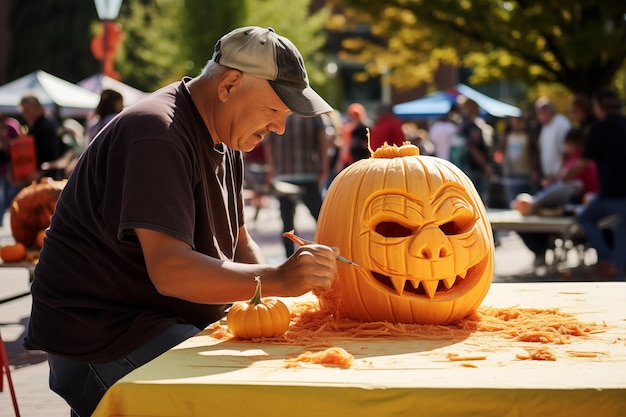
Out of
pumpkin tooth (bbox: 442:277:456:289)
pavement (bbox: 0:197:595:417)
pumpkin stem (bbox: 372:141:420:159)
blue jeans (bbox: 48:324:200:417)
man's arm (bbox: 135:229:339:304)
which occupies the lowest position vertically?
pavement (bbox: 0:197:595:417)

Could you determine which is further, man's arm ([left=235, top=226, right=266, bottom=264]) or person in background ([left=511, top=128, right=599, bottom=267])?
person in background ([left=511, top=128, right=599, bottom=267])

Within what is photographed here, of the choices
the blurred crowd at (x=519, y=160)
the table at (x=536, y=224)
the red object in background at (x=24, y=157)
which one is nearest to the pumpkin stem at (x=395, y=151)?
the blurred crowd at (x=519, y=160)

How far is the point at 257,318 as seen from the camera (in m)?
2.41

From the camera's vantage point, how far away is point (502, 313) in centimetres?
284

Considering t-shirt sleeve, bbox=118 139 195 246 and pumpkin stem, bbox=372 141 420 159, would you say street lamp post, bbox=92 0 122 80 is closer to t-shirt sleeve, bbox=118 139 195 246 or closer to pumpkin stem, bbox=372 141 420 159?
Answer: pumpkin stem, bbox=372 141 420 159

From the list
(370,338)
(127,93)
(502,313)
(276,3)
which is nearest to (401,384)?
(370,338)

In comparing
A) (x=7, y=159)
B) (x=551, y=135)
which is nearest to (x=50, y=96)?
(x=7, y=159)

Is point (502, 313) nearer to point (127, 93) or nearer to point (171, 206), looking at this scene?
point (171, 206)

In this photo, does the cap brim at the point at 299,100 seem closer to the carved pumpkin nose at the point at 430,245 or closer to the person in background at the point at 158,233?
the person in background at the point at 158,233

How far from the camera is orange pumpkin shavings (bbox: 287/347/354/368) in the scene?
2140 mm

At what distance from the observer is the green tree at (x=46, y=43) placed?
44.3m

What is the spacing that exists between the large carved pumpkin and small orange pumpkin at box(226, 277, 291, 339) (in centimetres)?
38

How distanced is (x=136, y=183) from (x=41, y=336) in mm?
591

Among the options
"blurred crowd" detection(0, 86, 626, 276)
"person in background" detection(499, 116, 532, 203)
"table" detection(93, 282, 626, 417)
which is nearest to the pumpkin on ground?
"blurred crowd" detection(0, 86, 626, 276)
